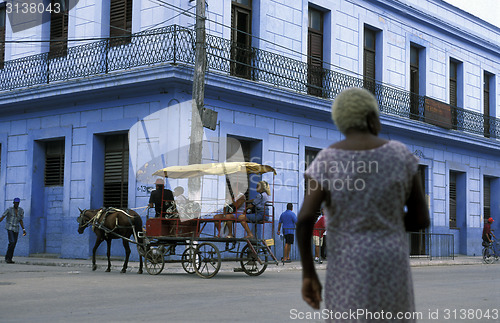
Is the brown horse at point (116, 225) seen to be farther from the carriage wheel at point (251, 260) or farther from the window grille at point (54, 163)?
the window grille at point (54, 163)

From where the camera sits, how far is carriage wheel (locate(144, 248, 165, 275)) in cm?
1402

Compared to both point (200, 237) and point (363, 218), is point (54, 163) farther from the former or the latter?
point (363, 218)

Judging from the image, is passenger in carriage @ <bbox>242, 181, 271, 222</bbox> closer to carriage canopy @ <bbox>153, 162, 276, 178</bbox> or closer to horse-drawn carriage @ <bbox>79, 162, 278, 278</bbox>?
horse-drawn carriage @ <bbox>79, 162, 278, 278</bbox>

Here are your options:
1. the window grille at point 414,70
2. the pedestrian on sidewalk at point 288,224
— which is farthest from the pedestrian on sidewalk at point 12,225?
the window grille at point 414,70

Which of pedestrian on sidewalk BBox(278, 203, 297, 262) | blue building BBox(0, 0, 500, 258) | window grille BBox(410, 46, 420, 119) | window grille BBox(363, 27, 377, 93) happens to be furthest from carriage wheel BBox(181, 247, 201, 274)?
window grille BBox(410, 46, 420, 119)

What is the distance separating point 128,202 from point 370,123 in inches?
605

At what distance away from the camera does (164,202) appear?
580 inches

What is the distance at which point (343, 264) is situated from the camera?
3.29m

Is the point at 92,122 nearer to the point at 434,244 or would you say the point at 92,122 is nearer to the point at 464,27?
the point at 434,244

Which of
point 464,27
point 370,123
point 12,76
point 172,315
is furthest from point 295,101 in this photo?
point 370,123

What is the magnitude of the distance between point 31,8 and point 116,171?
6.37 meters

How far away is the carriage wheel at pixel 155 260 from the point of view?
46.0 feet

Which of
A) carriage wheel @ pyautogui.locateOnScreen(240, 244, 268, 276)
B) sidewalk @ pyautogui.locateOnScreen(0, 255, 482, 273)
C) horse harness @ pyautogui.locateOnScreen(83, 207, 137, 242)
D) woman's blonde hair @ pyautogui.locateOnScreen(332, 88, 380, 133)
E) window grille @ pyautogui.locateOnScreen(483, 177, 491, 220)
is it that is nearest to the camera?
woman's blonde hair @ pyautogui.locateOnScreen(332, 88, 380, 133)

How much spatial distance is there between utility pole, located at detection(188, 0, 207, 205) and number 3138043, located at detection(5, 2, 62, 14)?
6.55 m
